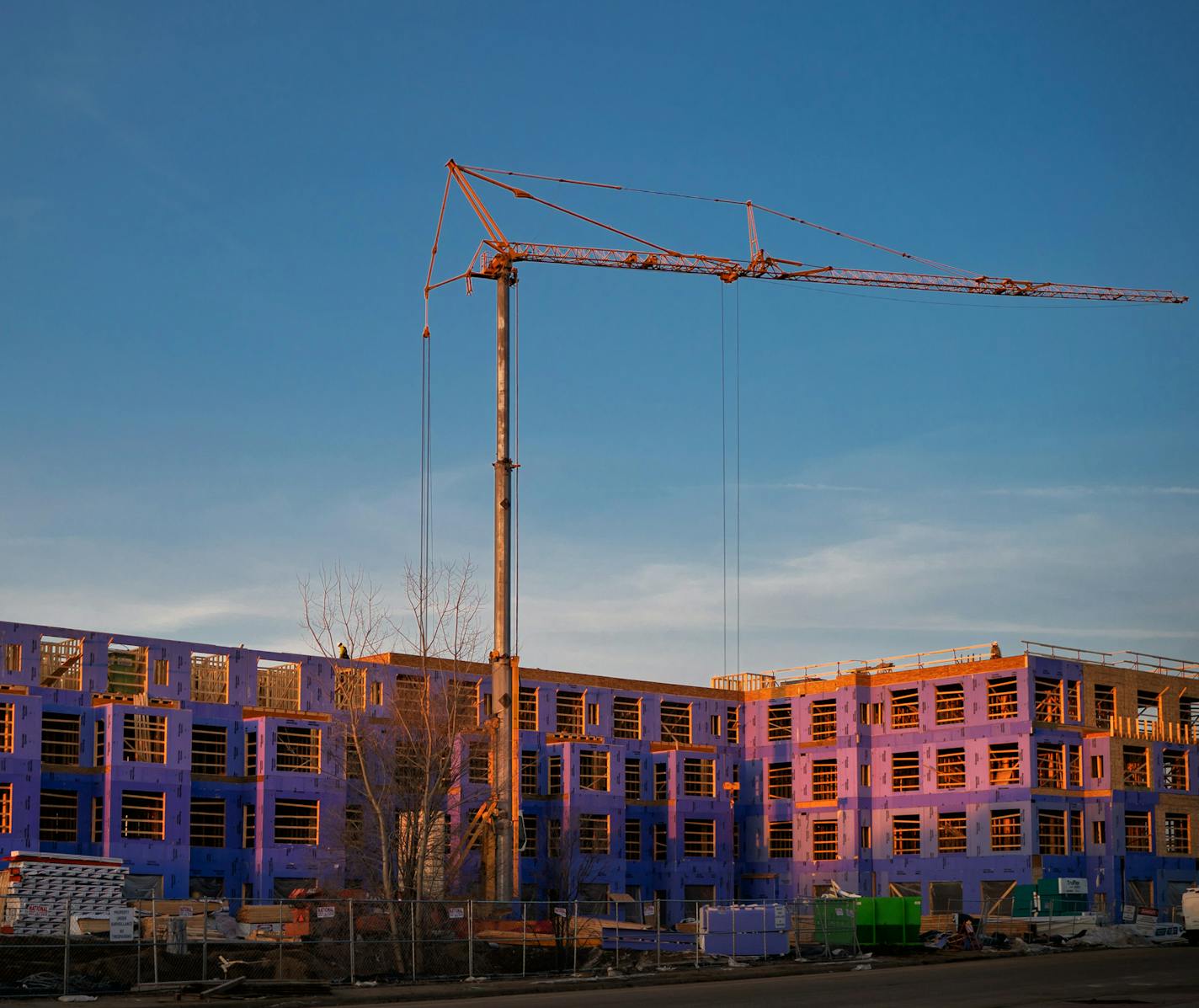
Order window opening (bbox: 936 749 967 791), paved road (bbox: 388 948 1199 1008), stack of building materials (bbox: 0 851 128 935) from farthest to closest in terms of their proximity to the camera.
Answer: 1. window opening (bbox: 936 749 967 791)
2. stack of building materials (bbox: 0 851 128 935)
3. paved road (bbox: 388 948 1199 1008)

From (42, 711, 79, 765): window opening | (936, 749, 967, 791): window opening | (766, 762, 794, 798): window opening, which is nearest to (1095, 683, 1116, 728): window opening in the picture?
(936, 749, 967, 791): window opening

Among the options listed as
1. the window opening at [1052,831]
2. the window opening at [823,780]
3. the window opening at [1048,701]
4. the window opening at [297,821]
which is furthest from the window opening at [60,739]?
the window opening at [1048,701]

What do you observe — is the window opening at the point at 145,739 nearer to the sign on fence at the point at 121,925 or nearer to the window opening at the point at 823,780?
the sign on fence at the point at 121,925

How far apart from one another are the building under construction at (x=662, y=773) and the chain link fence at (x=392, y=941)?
7063 mm

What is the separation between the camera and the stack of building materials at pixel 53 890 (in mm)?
50750

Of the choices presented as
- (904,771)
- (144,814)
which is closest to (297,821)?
(144,814)

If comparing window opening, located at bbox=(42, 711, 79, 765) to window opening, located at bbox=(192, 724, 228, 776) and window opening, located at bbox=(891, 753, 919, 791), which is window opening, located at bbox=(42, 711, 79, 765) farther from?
window opening, located at bbox=(891, 753, 919, 791)

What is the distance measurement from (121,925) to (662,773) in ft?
141

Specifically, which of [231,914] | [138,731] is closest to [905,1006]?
[231,914]

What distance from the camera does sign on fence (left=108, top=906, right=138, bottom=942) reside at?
158 ft

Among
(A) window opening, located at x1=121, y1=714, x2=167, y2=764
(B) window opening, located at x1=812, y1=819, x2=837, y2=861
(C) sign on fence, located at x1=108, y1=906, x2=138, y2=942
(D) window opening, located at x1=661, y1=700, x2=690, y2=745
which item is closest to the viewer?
(C) sign on fence, located at x1=108, y1=906, x2=138, y2=942

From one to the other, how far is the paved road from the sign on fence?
17252 mm

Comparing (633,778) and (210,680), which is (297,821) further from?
(633,778)

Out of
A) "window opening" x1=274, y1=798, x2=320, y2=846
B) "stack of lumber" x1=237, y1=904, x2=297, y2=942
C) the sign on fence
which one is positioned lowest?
"stack of lumber" x1=237, y1=904, x2=297, y2=942
